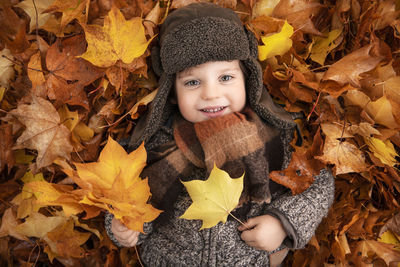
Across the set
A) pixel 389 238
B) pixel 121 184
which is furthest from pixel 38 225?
pixel 389 238

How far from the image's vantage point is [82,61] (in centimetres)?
119

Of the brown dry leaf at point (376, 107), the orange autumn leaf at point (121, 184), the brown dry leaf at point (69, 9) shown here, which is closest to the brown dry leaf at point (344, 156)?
the brown dry leaf at point (376, 107)

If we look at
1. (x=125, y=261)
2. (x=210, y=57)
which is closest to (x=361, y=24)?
(x=210, y=57)

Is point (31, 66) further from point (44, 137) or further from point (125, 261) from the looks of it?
point (125, 261)

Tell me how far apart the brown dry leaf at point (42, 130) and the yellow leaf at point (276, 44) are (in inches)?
32.1

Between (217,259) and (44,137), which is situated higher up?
(44,137)

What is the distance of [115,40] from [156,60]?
0.20 m

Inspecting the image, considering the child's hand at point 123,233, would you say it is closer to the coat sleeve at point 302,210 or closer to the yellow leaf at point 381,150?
the coat sleeve at point 302,210

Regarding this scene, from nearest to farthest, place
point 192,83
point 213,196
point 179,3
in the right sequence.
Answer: point 213,196 < point 192,83 < point 179,3

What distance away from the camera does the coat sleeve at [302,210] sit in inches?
42.2

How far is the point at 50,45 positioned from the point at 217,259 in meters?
1.06

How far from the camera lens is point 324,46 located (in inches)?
51.4

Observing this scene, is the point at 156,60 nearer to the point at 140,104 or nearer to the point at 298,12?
the point at 140,104

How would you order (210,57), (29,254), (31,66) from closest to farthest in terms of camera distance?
(210,57) < (31,66) < (29,254)
